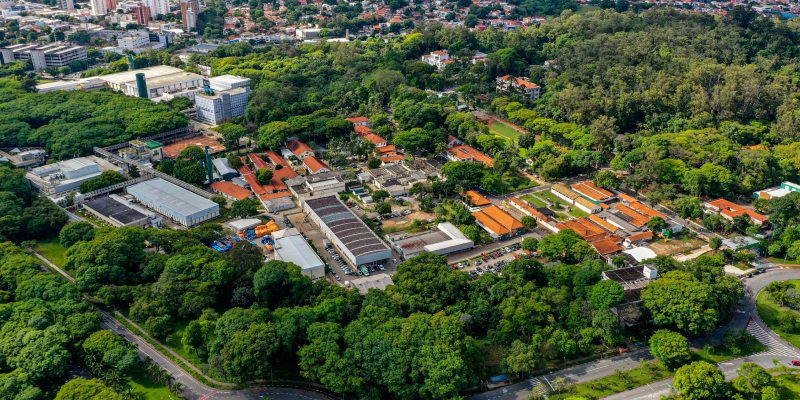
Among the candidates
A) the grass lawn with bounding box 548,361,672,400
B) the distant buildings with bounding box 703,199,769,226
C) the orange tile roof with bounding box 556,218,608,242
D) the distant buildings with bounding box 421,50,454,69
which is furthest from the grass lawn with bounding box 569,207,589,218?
the distant buildings with bounding box 421,50,454,69

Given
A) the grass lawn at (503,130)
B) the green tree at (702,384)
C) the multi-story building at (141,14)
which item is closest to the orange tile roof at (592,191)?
the grass lawn at (503,130)

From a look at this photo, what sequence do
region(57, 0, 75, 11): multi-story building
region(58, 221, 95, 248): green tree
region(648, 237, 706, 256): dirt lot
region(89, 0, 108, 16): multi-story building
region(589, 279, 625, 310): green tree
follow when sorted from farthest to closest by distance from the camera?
region(57, 0, 75, 11): multi-story building → region(89, 0, 108, 16): multi-story building → region(648, 237, 706, 256): dirt lot → region(58, 221, 95, 248): green tree → region(589, 279, 625, 310): green tree

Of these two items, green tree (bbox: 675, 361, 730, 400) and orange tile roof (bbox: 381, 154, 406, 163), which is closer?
green tree (bbox: 675, 361, 730, 400)

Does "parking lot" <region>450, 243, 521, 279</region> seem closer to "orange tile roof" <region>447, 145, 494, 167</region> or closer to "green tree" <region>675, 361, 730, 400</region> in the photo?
"green tree" <region>675, 361, 730, 400</region>

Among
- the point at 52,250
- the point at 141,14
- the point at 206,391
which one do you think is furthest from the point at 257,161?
the point at 141,14

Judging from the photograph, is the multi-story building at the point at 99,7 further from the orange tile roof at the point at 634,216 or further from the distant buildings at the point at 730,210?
the distant buildings at the point at 730,210

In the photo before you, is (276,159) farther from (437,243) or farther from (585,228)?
(585,228)

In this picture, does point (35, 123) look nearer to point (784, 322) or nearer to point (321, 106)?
point (321, 106)

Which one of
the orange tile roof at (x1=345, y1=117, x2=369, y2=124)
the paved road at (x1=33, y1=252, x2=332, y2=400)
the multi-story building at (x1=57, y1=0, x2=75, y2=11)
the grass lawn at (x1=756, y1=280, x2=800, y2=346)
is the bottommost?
the paved road at (x1=33, y1=252, x2=332, y2=400)
